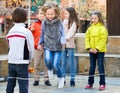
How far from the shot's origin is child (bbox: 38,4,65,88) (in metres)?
8.50

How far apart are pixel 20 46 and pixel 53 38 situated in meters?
1.85

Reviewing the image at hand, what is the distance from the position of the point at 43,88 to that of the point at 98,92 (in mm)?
1157

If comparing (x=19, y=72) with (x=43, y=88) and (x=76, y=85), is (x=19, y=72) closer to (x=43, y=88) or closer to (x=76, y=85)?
(x=43, y=88)

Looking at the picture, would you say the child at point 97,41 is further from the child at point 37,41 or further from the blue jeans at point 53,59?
the child at point 37,41

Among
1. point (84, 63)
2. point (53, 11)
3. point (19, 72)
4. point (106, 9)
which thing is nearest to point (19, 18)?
point (19, 72)

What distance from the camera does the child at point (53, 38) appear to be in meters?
8.50

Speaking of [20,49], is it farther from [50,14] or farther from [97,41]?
[97,41]

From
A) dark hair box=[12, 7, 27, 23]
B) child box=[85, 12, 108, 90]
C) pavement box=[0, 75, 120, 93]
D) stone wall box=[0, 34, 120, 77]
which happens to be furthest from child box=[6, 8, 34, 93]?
stone wall box=[0, 34, 120, 77]

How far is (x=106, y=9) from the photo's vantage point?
42.0 feet

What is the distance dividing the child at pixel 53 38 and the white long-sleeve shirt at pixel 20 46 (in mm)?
1754

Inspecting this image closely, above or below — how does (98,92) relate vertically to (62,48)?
below

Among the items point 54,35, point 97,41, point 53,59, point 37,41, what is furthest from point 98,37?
point 37,41

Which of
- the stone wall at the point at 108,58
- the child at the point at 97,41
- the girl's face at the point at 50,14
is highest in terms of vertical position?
the girl's face at the point at 50,14

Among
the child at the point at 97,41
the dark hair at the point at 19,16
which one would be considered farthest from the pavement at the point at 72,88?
the dark hair at the point at 19,16
